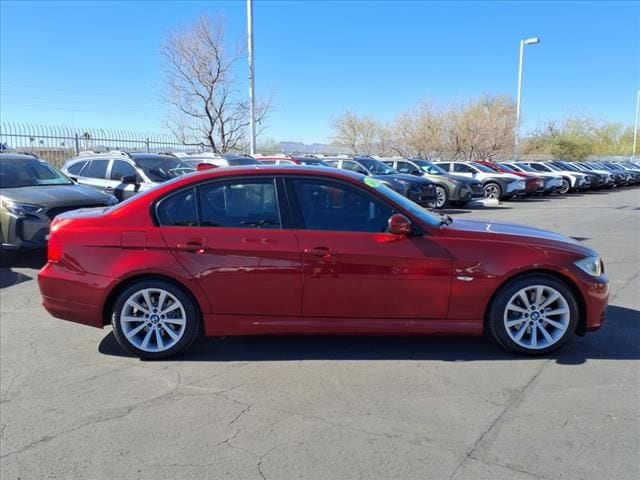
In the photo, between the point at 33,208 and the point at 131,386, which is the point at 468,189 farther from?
the point at 131,386

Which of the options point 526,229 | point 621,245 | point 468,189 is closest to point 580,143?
point 468,189

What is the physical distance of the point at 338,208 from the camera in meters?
4.31

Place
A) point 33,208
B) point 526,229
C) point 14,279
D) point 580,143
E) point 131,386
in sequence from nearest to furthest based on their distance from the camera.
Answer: point 131,386 < point 526,229 < point 14,279 < point 33,208 < point 580,143

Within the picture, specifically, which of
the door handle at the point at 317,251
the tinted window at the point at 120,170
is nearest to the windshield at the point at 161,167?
the tinted window at the point at 120,170

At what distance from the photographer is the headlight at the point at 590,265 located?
4.21 metres

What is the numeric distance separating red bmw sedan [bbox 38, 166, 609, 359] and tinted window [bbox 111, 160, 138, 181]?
6.95m

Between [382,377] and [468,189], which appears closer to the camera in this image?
[382,377]

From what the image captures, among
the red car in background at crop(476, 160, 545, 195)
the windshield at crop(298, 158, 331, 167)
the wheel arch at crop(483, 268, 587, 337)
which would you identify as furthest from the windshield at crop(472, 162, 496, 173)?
the wheel arch at crop(483, 268, 587, 337)

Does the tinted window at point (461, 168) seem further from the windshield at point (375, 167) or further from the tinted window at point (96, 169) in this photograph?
the tinted window at point (96, 169)

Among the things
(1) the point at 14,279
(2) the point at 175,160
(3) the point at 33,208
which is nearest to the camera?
(1) the point at 14,279

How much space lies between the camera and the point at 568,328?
13.8ft

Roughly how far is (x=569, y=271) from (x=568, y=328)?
0.47m

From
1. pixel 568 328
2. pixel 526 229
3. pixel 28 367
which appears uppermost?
pixel 526 229

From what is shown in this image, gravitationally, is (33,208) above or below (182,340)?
above
